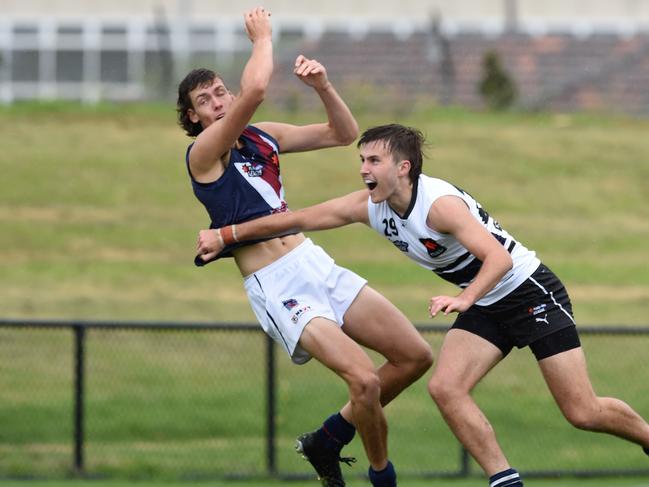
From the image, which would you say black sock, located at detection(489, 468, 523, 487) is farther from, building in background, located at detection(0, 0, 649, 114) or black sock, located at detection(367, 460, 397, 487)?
building in background, located at detection(0, 0, 649, 114)

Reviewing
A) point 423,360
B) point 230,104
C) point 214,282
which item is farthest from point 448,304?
point 214,282

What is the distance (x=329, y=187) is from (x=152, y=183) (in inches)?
124

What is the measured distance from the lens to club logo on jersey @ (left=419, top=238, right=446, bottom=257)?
7.69 metres

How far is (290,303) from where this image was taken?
804 centimetres

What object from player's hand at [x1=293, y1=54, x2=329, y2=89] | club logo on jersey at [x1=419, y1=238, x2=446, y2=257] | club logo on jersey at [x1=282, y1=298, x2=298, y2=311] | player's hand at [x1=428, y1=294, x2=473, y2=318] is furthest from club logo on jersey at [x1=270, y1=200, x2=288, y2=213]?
player's hand at [x1=428, y1=294, x2=473, y2=318]

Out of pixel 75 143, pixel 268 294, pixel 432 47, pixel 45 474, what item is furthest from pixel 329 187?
pixel 268 294

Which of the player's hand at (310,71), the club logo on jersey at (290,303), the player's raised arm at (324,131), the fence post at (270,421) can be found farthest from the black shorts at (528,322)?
the fence post at (270,421)

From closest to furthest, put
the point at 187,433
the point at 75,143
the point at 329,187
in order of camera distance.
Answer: the point at 187,433 → the point at 329,187 → the point at 75,143

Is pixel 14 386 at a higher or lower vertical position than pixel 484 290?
lower

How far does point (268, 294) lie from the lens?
8.09m

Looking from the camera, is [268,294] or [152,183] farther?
[152,183]

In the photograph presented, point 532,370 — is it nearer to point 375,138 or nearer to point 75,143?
point 375,138

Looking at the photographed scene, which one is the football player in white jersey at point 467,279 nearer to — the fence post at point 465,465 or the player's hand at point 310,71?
the player's hand at point 310,71

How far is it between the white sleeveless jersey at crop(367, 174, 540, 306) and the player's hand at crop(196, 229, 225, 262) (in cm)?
89
